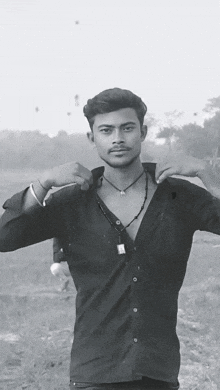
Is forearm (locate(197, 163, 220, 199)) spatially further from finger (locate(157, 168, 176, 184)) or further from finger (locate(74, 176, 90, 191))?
finger (locate(74, 176, 90, 191))

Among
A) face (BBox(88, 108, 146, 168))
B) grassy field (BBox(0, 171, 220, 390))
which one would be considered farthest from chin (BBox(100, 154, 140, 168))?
grassy field (BBox(0, 171, 220, 390))

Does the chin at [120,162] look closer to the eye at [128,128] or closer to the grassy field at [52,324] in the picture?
the eye at [128,128]

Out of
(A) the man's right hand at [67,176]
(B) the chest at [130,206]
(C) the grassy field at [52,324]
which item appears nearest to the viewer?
(A) the man's right hand at [67,176]

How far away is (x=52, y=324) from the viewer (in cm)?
848

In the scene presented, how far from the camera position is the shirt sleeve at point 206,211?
7.56ft

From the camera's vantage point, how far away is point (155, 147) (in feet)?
45.9

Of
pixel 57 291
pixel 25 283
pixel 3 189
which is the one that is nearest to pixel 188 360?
pixel 57 291

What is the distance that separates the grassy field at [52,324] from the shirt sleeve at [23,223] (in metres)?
4.17

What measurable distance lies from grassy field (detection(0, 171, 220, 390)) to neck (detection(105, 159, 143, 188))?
4.15m

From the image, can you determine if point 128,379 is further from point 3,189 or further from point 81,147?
point 3,189

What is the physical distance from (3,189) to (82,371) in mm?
16756

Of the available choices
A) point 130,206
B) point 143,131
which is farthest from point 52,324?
point 143,131

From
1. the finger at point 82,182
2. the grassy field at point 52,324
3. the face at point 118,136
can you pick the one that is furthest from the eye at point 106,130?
the grassy field at point 52,324

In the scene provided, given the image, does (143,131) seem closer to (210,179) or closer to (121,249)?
(210,179)
